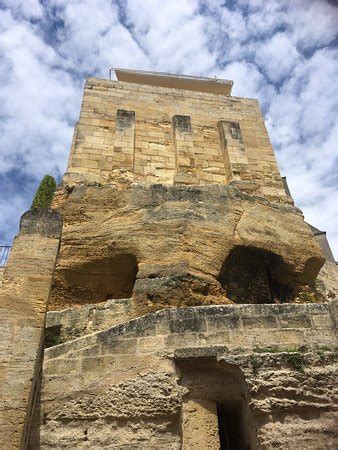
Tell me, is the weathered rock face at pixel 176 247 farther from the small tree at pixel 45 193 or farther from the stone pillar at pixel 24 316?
the stone pillar at pixel 24 316

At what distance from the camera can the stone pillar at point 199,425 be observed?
3.54 meters

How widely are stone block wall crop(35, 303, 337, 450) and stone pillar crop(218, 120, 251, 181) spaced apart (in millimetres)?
3617

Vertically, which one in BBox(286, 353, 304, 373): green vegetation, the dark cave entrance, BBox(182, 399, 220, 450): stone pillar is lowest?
BBox(182, 399, 220, 450): stone pillar

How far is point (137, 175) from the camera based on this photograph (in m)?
7.21

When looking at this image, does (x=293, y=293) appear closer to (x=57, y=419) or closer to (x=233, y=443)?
(x=233, y=443)

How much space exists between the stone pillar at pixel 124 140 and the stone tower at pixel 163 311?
0.10ft

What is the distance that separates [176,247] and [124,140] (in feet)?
10.2

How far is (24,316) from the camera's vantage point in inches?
151

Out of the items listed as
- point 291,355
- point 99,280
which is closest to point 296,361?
point 291,355

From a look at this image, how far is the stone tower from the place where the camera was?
11.9 ft

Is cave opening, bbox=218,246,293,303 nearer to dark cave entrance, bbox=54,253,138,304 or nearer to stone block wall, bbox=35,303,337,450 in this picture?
stone block wall, bbox=35,303,337,450

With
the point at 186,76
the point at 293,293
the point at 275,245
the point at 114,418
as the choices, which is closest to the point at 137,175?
the point at 275,245

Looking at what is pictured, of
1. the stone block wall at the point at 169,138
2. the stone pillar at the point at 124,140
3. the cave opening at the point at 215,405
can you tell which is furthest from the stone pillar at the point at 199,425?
the stone pillar at the point at 124,140

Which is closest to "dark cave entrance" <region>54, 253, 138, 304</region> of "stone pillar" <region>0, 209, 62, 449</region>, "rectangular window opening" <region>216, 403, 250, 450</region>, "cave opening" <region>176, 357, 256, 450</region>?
"stone pillar" <region>0, 209, 62, 449</region>
